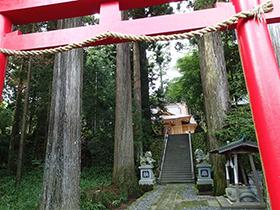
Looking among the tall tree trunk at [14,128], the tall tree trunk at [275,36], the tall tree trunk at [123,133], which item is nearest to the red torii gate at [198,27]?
the tall tree trunk at [275,36]

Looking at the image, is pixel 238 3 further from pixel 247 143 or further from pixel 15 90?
pixel 15 90

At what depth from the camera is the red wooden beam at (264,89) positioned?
3.57ft

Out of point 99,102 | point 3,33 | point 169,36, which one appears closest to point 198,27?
point 169,36

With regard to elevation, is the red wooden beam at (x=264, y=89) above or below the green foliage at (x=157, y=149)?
below

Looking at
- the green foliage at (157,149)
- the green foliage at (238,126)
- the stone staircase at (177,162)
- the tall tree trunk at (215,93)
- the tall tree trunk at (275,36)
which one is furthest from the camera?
the green foliage at (157,149)

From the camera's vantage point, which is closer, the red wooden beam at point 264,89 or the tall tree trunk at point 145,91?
the red wooden beam at point 264,89

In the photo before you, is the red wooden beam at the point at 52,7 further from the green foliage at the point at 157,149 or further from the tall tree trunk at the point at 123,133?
the green foliage at the point at 157,149

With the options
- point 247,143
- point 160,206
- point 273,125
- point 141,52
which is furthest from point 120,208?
point 141,52

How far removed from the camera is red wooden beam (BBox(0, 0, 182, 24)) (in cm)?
162

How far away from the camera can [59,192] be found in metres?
3.18

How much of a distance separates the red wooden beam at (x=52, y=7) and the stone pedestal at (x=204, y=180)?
7.93 metres

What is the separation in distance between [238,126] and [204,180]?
9.11ft

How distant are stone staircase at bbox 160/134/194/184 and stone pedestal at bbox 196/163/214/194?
2.45 metres

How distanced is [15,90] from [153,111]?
7.69m
